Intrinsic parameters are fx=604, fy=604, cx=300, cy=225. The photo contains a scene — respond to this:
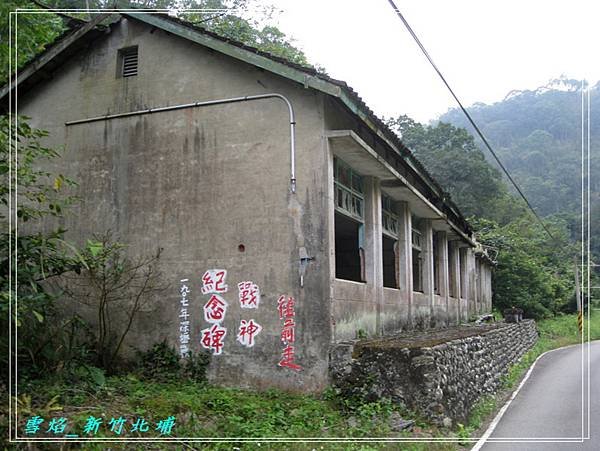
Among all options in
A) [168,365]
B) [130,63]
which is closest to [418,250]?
[168,365]

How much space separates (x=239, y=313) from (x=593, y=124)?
59.3 metres

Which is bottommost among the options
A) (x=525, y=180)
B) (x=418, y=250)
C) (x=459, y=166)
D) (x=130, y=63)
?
(x=418, y=250)

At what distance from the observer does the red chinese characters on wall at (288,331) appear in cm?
1063

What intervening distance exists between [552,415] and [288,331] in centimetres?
504

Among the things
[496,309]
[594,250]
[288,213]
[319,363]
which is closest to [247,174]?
[288,213]

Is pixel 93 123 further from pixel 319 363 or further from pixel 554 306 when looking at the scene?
pixel 554 306

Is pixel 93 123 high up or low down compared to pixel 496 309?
up

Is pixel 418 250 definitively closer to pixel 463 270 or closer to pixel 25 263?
pixel 463 270

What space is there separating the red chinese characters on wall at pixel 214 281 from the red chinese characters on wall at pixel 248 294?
35 centimetres

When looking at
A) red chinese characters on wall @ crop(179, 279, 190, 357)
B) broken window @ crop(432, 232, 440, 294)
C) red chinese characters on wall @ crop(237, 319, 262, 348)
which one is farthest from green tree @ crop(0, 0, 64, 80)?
broken window @ crop(432, 232, 440, 294)

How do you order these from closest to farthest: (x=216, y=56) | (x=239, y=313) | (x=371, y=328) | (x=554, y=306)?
(x=239, y=313), (x=216, y=56), (x=371, y=328), (x=554, y=306)

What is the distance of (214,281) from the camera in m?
11.4

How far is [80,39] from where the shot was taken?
42.4 ft

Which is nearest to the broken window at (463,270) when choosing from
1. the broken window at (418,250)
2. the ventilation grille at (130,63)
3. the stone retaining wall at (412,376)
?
the broken window at (418,250)
